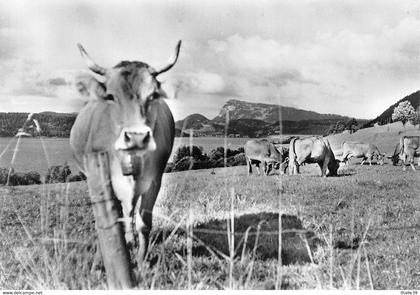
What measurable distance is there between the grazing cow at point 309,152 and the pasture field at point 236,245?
1048 centimetres

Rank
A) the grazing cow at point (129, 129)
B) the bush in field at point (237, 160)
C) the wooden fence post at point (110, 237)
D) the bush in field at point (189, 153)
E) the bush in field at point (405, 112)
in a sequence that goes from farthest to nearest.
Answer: the bush in field at point (237, 160)
the bush in field at point (405, 112)
the bush in field at point (189, 153)
the grazing cow at point (129, 129)
the wooden fence post at point (110, 237)

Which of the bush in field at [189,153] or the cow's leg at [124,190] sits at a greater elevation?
the bush in field at [189,153]

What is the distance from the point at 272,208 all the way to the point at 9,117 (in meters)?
4.84

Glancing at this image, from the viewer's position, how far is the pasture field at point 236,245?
487 cm

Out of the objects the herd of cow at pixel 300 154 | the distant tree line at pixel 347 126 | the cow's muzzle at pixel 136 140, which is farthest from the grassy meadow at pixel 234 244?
the distant tree line at pixel 347 126

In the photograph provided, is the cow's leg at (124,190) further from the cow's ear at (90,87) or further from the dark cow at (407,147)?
the dark cow at (407,147)

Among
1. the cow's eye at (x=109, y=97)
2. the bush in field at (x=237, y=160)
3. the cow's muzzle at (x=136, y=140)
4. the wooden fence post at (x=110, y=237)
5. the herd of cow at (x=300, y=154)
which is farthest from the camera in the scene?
the bush in field at (x=237, y=160)

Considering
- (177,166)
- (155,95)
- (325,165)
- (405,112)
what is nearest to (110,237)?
(155,95)

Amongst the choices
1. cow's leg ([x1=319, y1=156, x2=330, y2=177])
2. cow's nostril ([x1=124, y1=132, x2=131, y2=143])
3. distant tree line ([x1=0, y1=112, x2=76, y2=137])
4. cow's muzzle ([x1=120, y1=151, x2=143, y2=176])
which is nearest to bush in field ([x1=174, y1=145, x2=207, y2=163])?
distant tree line ([x1=0, y1=112, x2=76, y2=137])

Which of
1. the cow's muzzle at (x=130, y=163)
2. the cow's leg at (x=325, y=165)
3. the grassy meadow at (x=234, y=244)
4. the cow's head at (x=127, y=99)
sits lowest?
the grassy meadow at (x=234, y=244)

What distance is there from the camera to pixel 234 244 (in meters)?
6.20

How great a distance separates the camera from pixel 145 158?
5.44m

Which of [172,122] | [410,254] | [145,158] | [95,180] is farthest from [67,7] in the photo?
[410,254]

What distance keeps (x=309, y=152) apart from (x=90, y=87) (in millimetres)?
17955
